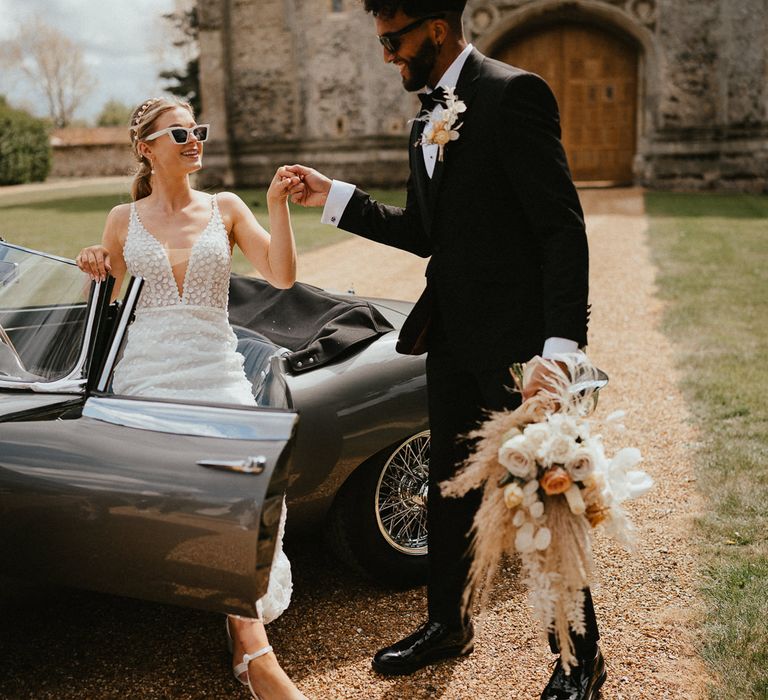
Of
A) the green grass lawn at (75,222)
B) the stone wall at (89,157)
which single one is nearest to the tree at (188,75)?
the green grass lawn at (75,222)

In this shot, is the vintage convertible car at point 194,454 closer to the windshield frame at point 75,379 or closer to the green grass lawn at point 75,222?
the windshield frame at point 75,379

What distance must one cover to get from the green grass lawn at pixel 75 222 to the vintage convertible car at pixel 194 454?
22.7 ft

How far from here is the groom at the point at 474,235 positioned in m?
2.41

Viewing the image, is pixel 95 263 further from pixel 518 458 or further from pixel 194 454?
pixel 518 458

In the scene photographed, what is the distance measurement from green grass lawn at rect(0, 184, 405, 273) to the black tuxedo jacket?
307 inches

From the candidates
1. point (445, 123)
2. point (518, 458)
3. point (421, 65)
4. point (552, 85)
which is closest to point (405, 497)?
point (518, 458)

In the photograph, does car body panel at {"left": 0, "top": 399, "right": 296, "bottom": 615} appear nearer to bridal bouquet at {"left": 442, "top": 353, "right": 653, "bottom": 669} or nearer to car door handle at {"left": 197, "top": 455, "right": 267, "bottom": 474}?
car door handle at {"left": 197, "top": 455, "right": 267, "bottom": 474}

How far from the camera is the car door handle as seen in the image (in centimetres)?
223

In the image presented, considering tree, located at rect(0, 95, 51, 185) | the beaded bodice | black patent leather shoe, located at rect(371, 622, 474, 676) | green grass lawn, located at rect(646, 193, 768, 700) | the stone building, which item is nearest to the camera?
black patent leather shoe, located at rect(371, 622, 474, 676)

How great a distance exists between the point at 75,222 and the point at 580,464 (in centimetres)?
1798

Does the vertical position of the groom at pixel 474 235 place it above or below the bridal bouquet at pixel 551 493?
above

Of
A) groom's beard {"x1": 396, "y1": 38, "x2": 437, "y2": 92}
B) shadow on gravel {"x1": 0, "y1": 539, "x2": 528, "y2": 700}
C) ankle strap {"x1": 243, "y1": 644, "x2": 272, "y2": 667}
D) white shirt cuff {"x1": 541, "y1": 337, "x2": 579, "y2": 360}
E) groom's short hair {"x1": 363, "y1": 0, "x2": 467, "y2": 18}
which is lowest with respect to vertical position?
shadow on gravel {"x1": 0, "y1": 539, "x2": 528, "y2": 700}

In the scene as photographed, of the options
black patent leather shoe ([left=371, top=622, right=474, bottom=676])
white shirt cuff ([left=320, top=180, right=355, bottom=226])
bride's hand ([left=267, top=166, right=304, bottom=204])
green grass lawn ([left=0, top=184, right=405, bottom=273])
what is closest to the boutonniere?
white shirt cuff ([left=320, top=180, right=355, bottom=226])

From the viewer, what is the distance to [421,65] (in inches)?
101
